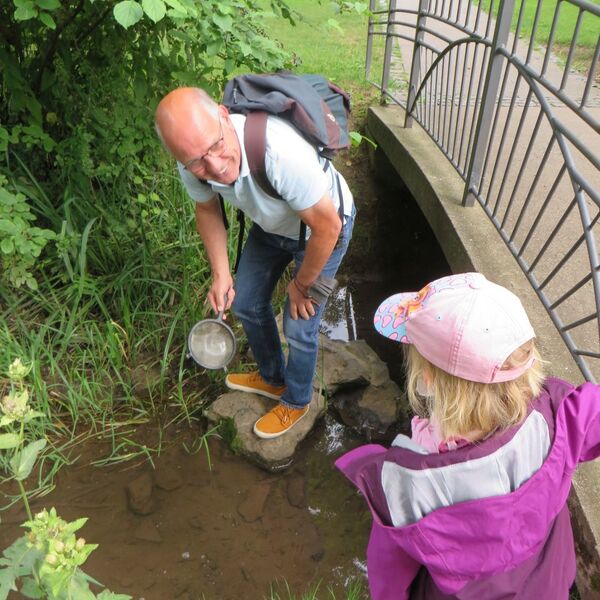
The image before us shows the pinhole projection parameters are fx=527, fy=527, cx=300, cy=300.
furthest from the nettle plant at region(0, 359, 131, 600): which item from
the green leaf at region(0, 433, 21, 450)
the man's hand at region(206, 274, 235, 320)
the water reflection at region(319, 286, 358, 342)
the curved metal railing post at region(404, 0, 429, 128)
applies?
the curved metal railing post at region(404, 0, 429, 128)

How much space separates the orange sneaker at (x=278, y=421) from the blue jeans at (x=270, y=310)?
0.14ft

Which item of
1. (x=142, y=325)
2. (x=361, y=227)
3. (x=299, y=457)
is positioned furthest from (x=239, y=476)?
(x=361, y=227)

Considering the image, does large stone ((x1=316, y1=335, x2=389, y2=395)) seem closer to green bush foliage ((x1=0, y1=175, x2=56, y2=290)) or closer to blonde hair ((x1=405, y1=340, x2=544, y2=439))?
green bush foliage ((x1=0, y1=175, x2=56, y2=290))

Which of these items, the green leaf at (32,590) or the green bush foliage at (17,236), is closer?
the green leaf at (32,590)

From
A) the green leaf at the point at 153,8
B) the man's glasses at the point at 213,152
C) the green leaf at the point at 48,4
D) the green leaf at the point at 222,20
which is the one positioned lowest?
the man's glasses at the point at 213,152

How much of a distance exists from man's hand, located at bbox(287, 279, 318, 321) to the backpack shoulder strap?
1.67 ft

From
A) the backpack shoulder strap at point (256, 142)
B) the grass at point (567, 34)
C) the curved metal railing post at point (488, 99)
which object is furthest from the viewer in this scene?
the grass at point (567, 34)

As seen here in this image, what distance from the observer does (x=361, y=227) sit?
14.1ft

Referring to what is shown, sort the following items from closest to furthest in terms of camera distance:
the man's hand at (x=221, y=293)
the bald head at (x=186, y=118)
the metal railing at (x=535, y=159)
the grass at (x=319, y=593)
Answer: the bald head at (x=186, y=118) < the metal railing at (x=535, y=159) < the grass at (x=319, y=593) < the man's hand at (x=221, y=293)

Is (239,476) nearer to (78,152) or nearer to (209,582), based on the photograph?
(209,582)

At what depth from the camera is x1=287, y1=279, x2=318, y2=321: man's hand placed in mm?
1957

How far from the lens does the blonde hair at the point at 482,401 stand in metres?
1.02

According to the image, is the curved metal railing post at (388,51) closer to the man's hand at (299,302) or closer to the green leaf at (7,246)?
the man's hand at (299,302)

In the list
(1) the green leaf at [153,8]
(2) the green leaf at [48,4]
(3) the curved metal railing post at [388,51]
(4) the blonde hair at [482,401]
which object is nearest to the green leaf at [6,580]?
(4) the blonde hair at [482,401]
